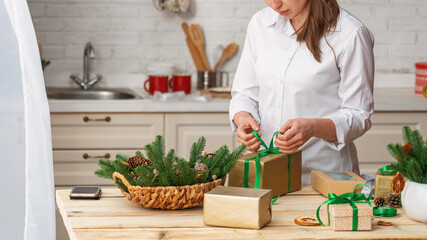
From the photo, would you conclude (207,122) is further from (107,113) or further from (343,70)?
(343,70)

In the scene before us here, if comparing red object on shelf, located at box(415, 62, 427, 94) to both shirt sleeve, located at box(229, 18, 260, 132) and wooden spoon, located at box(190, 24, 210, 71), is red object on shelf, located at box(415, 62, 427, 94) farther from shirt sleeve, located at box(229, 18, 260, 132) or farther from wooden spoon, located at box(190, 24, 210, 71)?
shirt sleeve, located at box(229, 18, 260, 132)

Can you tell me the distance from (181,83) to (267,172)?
7.04 ft

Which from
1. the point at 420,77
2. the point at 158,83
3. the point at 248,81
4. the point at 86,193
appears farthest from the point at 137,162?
the point at 420,77

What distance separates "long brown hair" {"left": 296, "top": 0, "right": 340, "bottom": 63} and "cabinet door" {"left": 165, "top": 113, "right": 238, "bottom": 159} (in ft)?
4.59

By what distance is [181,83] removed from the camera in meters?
3.86

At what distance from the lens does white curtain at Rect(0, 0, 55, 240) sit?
1.39 meters

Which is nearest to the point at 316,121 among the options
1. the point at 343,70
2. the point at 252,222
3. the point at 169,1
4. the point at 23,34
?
the point at 343,70

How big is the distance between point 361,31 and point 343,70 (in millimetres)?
142

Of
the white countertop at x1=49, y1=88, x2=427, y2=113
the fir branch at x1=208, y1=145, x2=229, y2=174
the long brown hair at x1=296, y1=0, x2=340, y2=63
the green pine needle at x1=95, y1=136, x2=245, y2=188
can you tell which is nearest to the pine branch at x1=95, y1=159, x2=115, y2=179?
the green pine needle at x1=95, y1=136, x2=245, y2=188

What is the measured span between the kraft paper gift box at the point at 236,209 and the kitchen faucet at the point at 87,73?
2657mm

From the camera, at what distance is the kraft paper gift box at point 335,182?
181 centimetres

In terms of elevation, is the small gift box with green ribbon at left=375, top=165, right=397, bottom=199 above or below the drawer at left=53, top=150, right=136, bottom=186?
above

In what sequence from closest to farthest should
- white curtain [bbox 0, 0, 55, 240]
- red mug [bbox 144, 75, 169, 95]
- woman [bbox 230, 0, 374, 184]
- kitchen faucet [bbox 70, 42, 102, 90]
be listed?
white curtain [bbox 0, 0, 55, 240] → woman [bbox 230, 0, 374, 184] → red mug [bbox 144, 75, 169, 95] → kitchen faucet [bbox 70, 42, 102, 90]

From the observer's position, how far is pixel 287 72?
2236 mm
